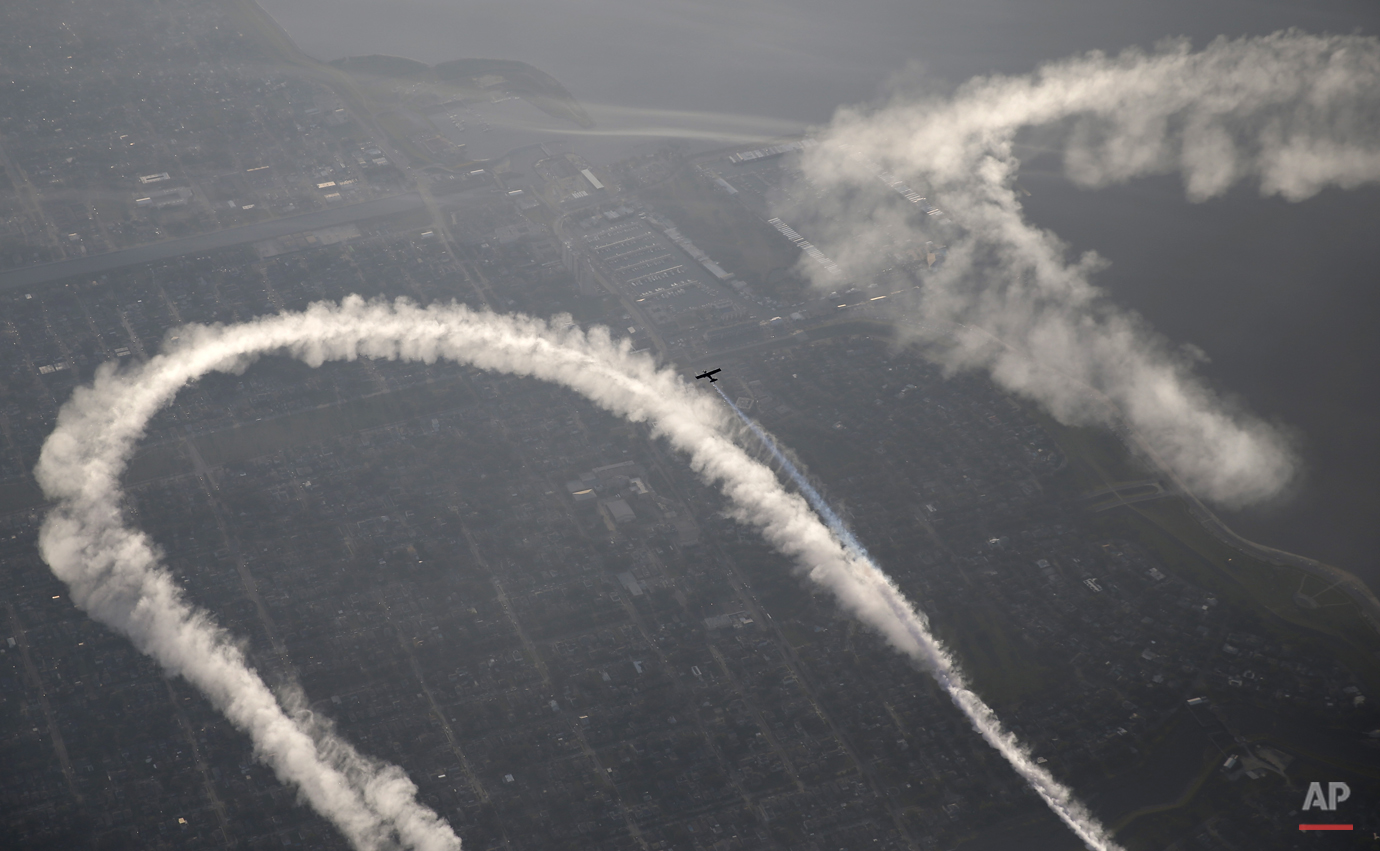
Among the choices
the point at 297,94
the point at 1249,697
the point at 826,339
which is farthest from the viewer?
the point at 297,94

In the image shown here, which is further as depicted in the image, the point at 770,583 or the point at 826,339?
the point at 826,339

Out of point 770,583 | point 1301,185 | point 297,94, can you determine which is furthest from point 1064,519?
point 297,94

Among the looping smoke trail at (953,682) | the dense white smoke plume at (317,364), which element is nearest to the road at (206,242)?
the dense white smoke plume at (317,364)

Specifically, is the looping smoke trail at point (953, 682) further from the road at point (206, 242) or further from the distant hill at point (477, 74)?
the distant hill at point (477, 74)

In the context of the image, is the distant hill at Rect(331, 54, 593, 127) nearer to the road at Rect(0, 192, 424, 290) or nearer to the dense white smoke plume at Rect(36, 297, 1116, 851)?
the road at Rect(0, 192, 424, 290)

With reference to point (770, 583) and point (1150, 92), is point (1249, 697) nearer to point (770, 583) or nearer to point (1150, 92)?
point (770, 583)

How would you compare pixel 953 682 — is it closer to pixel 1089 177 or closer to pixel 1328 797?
pixel 1328 797

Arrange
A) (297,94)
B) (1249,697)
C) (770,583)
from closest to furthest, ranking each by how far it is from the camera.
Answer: (1249,697) < (770,583) < (297,94)

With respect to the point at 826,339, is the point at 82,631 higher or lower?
lower

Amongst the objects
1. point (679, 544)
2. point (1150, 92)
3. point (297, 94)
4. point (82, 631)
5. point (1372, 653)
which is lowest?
point (82, 631)

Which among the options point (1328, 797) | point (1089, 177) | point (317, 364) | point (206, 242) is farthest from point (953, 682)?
point (206, 242)
